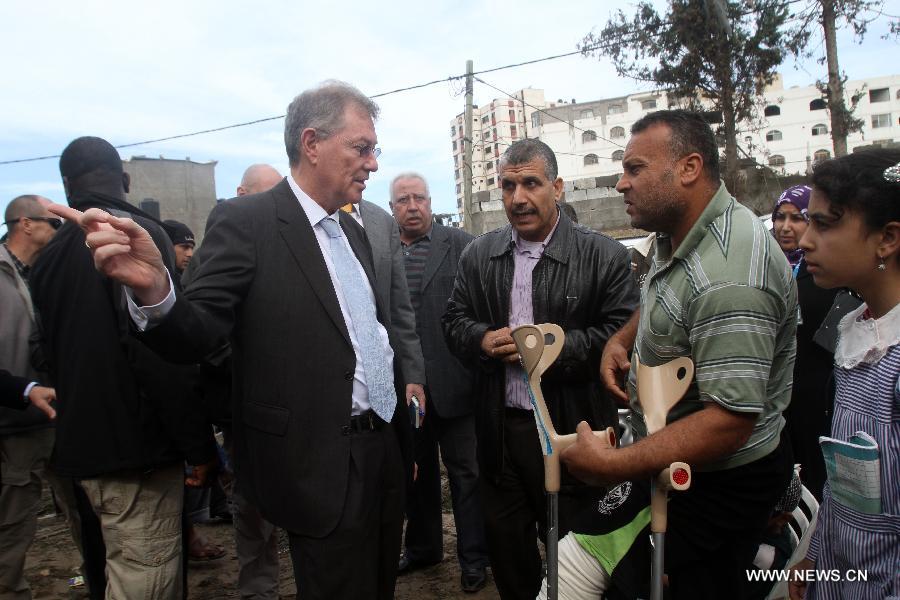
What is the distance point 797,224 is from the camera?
3863 mm

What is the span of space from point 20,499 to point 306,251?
8.38 feet

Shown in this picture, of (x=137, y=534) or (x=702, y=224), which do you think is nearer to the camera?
(x=702, y=224)

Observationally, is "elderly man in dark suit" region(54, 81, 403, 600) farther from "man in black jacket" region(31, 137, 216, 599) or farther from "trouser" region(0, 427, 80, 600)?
"trouser" region(0, 427, 80, 600)

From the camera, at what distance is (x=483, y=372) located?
3.11m

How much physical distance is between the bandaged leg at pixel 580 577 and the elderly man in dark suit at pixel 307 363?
68 centimetres

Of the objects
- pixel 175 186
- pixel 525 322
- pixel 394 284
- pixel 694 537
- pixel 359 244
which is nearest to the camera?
pixel 694 537

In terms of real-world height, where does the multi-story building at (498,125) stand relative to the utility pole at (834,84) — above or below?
above

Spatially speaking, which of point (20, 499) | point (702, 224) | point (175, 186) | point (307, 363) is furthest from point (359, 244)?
point (175, 186)

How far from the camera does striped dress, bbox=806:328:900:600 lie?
1591 mm

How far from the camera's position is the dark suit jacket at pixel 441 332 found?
4.11m

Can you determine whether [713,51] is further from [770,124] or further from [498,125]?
[498,125]

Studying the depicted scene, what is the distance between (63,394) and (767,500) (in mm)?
2599

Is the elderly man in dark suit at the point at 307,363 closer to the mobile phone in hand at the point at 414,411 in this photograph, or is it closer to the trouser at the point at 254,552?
the mobile phone in hand at the point at 414,411

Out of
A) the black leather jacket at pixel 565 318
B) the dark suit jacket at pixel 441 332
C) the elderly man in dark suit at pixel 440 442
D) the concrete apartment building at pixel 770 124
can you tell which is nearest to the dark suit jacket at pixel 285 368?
the black leather jacket at pixel 565 318
